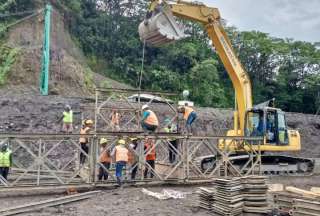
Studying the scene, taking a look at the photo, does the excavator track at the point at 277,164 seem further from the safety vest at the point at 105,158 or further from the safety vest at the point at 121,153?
the safety vest at the point at 121,153

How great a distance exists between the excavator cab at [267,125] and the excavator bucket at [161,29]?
4608 mm

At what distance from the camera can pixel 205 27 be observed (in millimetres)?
14844

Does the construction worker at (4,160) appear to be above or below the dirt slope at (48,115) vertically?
below

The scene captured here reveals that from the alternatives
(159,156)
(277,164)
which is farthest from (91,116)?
(277,164)

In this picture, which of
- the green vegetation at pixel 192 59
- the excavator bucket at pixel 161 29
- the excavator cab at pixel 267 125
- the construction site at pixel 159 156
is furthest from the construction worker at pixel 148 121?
the green vegetation at pixel 192 59

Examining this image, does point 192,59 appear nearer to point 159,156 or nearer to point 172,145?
point 159,156

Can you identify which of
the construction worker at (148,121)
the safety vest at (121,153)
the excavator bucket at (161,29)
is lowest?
the safety vest at (121,153)

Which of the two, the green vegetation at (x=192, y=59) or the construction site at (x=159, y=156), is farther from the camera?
the green vegetation at (x=192, y=59)

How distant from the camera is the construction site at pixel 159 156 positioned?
31.5ft

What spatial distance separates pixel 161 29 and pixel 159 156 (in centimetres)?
928

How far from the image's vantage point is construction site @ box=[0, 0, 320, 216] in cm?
960

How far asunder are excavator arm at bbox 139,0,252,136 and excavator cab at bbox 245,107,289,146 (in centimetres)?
27

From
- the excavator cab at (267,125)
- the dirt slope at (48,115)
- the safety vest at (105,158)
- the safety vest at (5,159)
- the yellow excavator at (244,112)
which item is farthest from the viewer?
the dirt slope at (48,115)

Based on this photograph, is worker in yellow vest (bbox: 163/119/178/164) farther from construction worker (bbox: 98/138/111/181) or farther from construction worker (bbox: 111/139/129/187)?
construction worker (bbox: 98/138/111/181)
